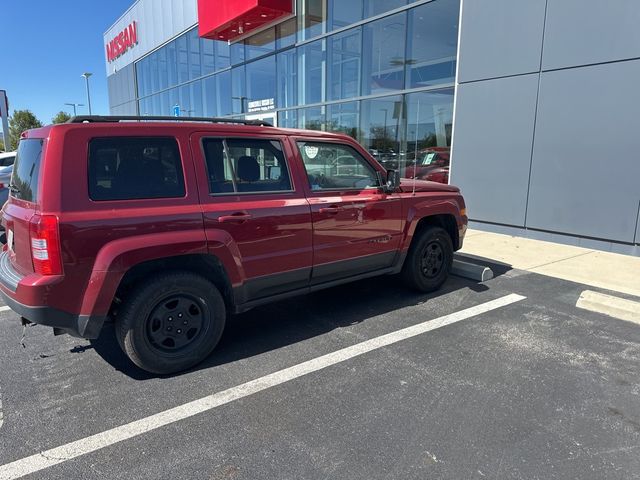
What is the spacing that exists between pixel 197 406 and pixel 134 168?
1.75 metres

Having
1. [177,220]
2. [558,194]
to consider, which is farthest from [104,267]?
[558,194]

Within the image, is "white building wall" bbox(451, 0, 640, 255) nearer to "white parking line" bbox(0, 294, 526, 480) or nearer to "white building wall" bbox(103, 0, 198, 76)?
"white parking line" bbox(0, 294, 526, 480)

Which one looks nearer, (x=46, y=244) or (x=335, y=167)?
(x=46, y=244)

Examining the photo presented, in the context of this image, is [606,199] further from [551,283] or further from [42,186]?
[42,186]

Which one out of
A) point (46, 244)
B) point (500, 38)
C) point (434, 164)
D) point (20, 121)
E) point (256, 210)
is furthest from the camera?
point (20, 121)

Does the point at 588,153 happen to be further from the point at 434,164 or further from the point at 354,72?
the point at 354,72

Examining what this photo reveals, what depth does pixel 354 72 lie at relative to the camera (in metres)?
11.1

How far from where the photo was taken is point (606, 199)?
22.7 ft

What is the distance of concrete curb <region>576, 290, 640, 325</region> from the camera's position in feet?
14.8

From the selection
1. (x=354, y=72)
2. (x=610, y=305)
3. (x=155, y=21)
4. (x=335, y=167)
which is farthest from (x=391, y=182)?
(x=155, y=21)

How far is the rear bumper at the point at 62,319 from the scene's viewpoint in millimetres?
2908

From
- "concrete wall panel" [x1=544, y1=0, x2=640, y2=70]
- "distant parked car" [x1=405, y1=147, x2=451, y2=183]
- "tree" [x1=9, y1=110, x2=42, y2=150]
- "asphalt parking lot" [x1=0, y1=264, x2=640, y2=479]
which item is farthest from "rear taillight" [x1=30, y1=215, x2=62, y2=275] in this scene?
"tree" [x1=9, y1=110, x2=42, y2=150]

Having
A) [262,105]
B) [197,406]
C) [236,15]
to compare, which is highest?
[236,15]

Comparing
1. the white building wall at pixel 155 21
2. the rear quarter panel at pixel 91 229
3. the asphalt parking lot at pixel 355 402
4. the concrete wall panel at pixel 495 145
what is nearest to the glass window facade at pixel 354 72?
the concrete wall panel at pixel 495 145
